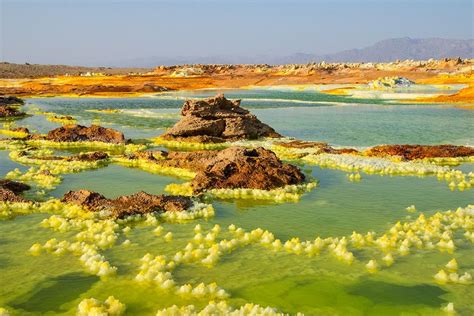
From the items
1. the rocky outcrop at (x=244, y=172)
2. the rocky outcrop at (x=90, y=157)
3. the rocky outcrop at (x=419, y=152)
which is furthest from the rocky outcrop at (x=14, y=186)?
the rocky outcrop at (x=419, y=152)

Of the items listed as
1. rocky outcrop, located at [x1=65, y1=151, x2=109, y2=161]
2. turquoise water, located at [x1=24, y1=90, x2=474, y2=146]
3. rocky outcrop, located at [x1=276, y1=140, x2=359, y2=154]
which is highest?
rocky outcrop, located at [x1=65, y1=151, x2=109, y2=161]

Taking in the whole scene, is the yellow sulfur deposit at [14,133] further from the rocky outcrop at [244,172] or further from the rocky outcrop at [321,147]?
the rocky outcrop at [244,172]

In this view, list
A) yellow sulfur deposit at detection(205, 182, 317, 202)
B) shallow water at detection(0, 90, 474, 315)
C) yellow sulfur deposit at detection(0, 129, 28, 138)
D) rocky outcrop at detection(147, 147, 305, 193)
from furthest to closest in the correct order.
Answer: yellow sulfur deposit at detection(0, 129, 28, 138), rocky outcrop at detection(147, 147, 305, 193), yellow sulfur deposit at detection(205, 182, 317, 202), shallow water at detection(0, 90, 474, 315)

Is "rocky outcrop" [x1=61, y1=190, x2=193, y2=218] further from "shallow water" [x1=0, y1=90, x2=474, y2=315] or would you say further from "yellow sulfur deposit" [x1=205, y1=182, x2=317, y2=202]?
"yellow sulfur deposit" [x1=205, y1=182, x2=317, y2=202]

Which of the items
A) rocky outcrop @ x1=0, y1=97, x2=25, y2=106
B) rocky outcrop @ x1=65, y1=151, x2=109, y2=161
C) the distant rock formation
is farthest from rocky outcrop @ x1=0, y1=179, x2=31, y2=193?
the distant rock formation

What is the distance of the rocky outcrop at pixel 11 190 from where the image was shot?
19359mm

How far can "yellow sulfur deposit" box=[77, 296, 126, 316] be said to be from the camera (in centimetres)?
1021

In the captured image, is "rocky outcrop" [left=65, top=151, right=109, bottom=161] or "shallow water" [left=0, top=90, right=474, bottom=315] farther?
"rocky outcrop" [left=65, top=151, right=109, bottom=161]

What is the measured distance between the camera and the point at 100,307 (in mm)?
10320

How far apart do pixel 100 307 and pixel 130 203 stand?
8.58 metres

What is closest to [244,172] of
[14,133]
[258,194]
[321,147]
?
[258,194]

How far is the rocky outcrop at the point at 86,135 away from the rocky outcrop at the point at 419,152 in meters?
18.9

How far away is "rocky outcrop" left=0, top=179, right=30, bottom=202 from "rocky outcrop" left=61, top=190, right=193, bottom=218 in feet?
6.28

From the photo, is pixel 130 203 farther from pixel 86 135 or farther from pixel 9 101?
pixel 9 101
